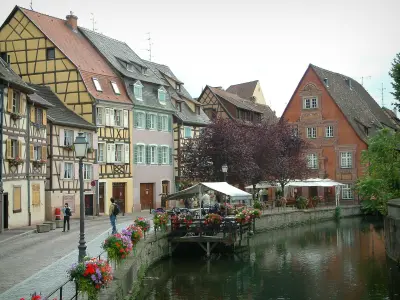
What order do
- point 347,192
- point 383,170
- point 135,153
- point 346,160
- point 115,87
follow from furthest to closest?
point 346,160 < point 347,192 < point 135,153 < point 115,87 < point 383,170

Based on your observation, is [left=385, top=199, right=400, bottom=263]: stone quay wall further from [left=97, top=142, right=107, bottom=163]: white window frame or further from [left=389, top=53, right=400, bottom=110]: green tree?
[left=97, top=142, right=107, bottom=163]: white window frame

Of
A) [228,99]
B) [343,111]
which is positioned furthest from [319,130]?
[228,99]

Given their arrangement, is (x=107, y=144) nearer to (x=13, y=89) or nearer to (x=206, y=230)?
(x=13, y=89)

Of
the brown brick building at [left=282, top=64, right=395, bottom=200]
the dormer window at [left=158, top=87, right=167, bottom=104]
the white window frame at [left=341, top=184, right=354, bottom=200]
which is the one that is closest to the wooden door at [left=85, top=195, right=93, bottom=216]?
the dormer window at [left=158, top=87, right=167, bottom=104]

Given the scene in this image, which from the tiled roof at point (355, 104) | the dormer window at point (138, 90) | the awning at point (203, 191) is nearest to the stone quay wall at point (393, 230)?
the awning at point (203, 191)

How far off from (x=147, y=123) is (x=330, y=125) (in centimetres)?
2314

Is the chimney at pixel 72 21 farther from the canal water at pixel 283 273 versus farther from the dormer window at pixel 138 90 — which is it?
the canal water at pixel 283 273

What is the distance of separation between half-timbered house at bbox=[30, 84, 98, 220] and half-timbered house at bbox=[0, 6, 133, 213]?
0.94 metres

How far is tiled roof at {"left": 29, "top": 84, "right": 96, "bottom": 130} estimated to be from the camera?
129 feet

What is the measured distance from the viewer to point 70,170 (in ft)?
133

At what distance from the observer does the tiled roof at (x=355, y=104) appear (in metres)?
63.5

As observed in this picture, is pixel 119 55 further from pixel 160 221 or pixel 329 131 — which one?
pixel 160 221

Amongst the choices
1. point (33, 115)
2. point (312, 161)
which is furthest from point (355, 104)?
point (33, 115)

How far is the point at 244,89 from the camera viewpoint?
82438mm
